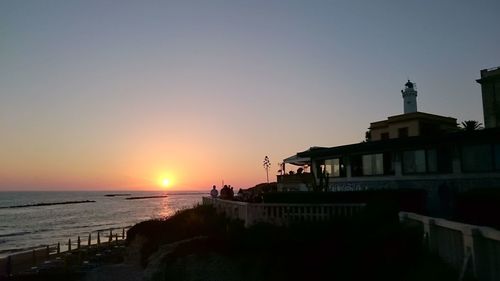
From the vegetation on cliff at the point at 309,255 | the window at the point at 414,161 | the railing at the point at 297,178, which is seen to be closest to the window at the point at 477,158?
the window at the point at 414,161

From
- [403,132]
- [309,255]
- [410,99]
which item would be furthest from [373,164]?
[410,99]

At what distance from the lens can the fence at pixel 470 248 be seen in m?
6.97

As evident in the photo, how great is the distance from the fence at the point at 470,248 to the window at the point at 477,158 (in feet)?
37.7

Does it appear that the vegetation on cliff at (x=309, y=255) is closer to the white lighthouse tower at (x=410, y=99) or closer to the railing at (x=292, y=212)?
the railing at (x=292, y=212)

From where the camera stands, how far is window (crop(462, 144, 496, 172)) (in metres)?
19.8

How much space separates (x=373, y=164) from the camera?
985 inches

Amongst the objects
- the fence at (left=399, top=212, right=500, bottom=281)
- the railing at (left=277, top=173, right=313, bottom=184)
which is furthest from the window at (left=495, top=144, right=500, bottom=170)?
the railing at (left=277, top=173, right=313, bottom=184)

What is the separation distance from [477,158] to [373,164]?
581cm

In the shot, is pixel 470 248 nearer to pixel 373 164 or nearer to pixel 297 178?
pixel 373 164

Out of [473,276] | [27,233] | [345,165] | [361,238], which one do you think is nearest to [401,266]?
[361,238]

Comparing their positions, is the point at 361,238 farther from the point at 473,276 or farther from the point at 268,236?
the point at 473,276

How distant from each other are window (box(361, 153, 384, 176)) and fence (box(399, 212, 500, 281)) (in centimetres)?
1481

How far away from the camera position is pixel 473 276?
7.52 metres

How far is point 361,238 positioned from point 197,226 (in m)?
10.4
